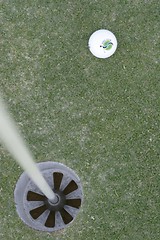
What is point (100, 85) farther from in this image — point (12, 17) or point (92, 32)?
point (12, 17)

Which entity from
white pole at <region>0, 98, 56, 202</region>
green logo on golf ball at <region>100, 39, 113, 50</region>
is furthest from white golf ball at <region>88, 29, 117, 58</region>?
white pole at <region>0, 98, 56, 202</region>

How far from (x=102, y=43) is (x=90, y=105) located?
0.90 m

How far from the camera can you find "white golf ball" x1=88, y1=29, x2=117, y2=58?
309 inches

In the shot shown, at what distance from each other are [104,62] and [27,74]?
1.13m

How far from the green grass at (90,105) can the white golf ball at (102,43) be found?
122mm

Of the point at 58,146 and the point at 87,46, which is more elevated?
the point at 87,46

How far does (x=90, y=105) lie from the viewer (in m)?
7.95

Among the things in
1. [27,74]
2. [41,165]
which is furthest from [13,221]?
[27,74]

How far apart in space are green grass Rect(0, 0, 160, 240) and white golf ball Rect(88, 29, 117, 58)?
0.40 feet

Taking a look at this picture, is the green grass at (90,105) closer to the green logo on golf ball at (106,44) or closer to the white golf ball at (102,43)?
the white golf ball at (102,43)

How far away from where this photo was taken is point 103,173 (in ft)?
25.5

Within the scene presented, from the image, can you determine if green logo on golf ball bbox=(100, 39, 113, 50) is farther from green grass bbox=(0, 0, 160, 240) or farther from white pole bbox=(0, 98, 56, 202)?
white pole bbox=(0, 98, 56, 202)

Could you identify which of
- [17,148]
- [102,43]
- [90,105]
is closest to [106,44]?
[102,43]

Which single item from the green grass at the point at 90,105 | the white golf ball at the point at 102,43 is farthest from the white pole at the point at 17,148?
the white golf ball at the point at 102,43
